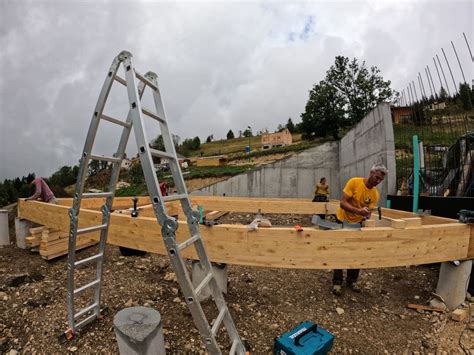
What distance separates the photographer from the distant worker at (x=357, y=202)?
11.8 feet

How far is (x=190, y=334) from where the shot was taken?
2725mm

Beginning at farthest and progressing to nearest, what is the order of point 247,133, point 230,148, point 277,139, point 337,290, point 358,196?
point 247,133 → point 230,148 → point 277,139 → point 358,196 → point 337,290

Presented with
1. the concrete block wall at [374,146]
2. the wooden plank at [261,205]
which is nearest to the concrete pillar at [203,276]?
the wooden plank at [261,205]

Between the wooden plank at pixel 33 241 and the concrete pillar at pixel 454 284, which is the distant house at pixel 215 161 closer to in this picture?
the wooden plank at pixel 33 241

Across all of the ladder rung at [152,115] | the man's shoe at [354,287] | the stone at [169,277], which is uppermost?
the ladder rung at [152,115]

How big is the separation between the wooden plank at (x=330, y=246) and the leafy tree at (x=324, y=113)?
2724 centimetres

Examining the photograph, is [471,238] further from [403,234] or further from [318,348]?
[318,348]

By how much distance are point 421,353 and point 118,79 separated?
3.62 m

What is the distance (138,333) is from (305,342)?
136 cm

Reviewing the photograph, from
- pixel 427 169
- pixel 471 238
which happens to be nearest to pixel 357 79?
pixel 427 169

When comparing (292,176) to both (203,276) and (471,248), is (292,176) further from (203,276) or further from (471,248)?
(203,276)

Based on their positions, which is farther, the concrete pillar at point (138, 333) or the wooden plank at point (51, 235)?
the wooden plank at point (51, 235)

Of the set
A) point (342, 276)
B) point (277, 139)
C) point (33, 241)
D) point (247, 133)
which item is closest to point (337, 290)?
point (342, 276)

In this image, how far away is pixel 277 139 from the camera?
52094mm
